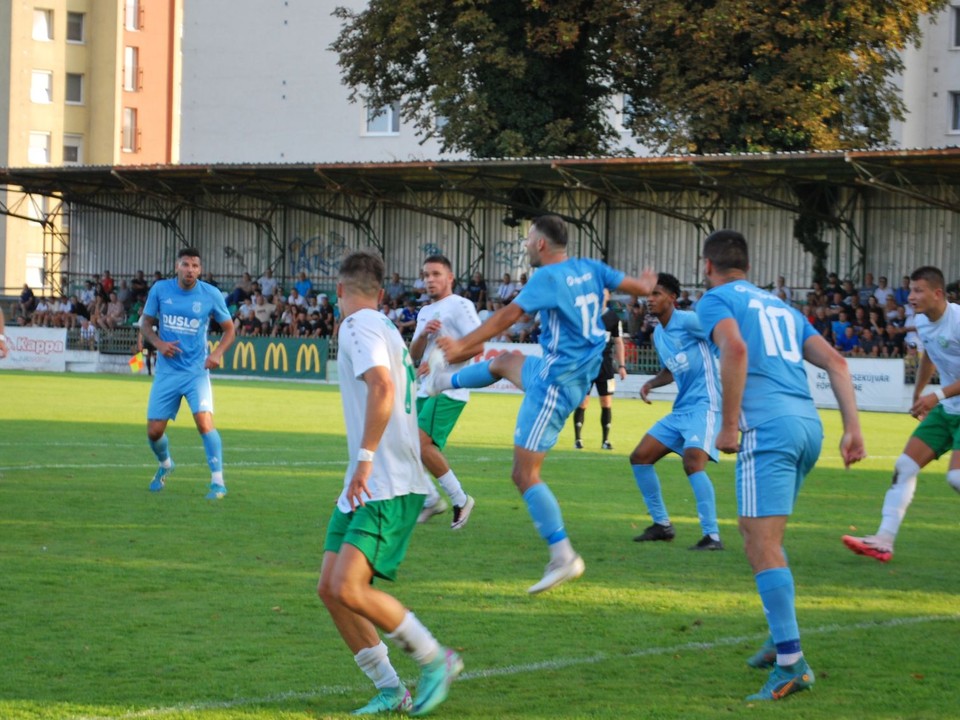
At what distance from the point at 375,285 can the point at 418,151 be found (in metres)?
50.3

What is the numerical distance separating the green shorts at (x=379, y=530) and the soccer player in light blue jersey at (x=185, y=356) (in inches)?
283

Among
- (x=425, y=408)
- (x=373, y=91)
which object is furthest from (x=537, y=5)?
(x=425, y=408)

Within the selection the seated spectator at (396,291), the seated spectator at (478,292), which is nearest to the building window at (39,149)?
the seated spectator at (396,291)

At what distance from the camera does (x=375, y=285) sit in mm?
6090

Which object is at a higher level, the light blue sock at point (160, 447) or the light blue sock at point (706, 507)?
the light blue sock at point (160, 447)

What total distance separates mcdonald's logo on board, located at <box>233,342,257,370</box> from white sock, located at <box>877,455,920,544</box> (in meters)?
28.9

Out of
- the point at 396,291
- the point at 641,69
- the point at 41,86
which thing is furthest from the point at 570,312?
the point at 41,86

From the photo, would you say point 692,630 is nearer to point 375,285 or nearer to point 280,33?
point 375,285

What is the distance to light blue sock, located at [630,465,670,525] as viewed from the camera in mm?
10953

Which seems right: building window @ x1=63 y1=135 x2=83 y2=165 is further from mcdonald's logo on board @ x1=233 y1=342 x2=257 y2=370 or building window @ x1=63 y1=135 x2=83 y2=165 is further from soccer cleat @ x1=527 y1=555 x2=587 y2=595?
soccer cleat @ x1=527 y1=555 x2=587 y2=595

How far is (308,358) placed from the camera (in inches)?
1433

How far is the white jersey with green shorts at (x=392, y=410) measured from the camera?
588 centimetres

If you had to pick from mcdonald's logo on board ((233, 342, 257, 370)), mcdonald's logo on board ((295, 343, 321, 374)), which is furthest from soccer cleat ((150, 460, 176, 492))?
mcdonald's logo on board ((233, 342, 257, 370))

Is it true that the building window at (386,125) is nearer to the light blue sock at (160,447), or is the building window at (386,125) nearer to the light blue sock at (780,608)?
the light blue sock at (160,447)
